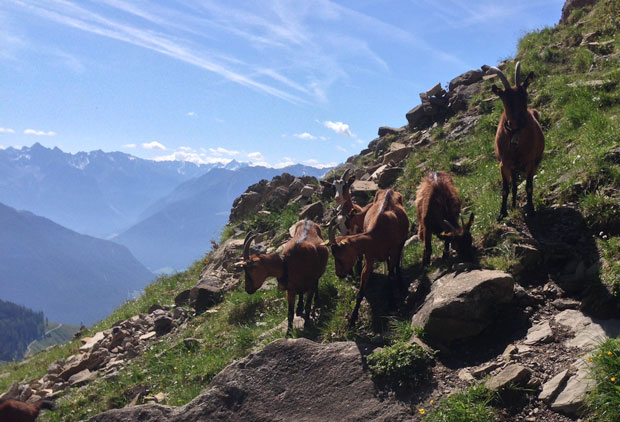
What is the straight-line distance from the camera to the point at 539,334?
18.2 feet

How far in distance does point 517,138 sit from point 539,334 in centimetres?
376

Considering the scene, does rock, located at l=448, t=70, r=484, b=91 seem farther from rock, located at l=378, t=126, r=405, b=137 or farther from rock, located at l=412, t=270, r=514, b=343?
rock, located at l=412, t=270, r=514, b=343

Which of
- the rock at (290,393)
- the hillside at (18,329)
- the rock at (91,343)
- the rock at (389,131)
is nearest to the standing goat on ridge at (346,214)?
the rock at (290,393)

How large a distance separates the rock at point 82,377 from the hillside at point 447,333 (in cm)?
4

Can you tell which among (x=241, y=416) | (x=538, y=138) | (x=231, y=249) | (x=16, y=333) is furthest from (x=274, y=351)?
(x=16, y=333)

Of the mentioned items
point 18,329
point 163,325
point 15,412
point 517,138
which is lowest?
point 18,329

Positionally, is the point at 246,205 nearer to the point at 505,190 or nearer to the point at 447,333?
the point at 505,190

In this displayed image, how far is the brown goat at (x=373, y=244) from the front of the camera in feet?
25.1

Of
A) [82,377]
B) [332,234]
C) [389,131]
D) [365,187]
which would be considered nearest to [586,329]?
[332,234]

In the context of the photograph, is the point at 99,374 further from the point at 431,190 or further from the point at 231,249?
the point at 431,190

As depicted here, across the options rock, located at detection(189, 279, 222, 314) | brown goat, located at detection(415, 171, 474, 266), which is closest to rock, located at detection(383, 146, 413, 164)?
brown goat, located at detection(415, 171, 474, 266)

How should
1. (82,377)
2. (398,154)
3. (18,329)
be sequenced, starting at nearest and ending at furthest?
(82,377)
(398,154)
(18,329)

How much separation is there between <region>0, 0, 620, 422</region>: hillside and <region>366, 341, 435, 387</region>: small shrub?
0.06 ft

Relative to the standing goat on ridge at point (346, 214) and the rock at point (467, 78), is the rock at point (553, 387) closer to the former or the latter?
the standing goat on ridge at point (346, 214)
